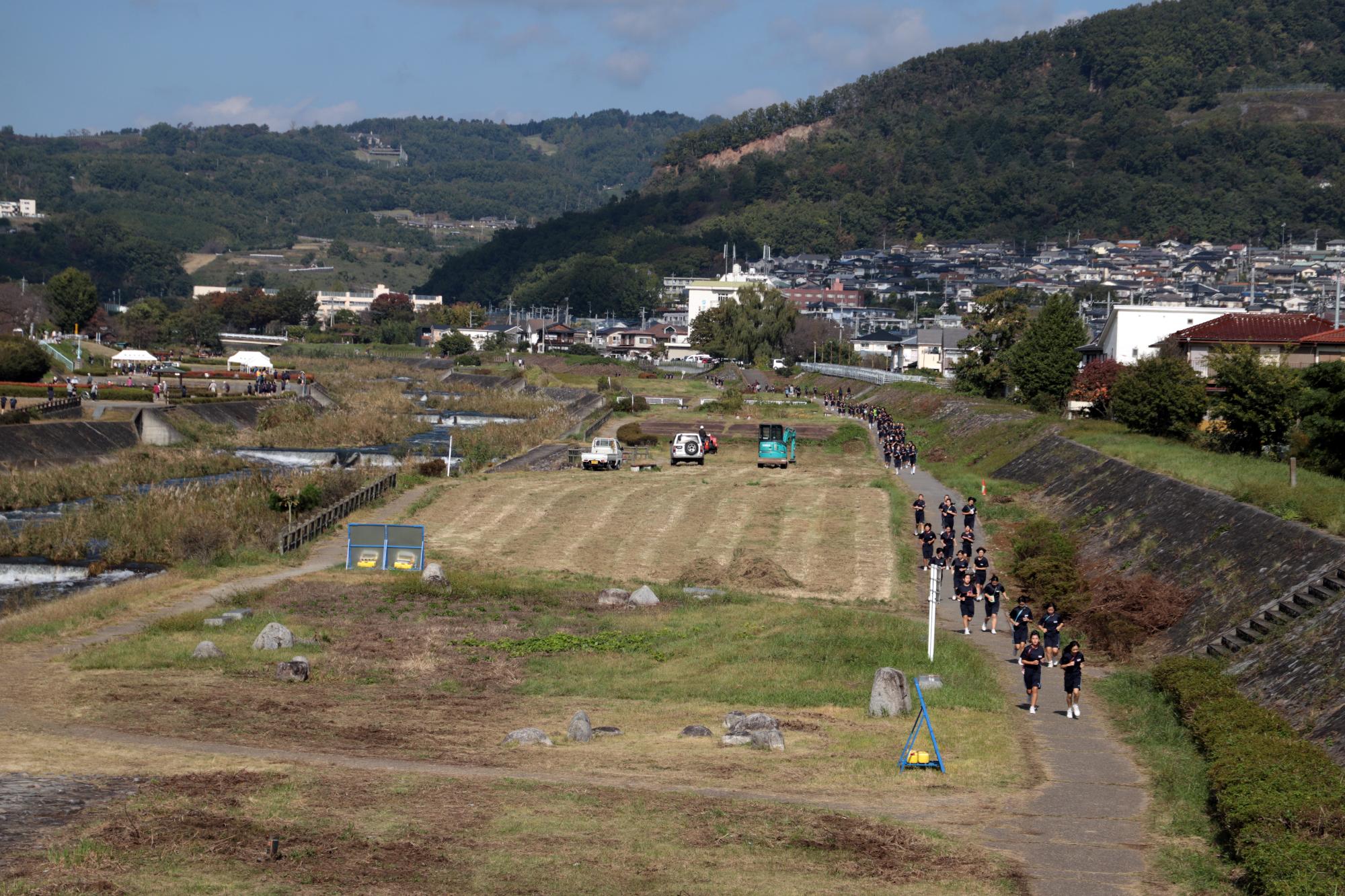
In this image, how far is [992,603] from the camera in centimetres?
2870

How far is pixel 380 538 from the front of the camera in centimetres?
3475

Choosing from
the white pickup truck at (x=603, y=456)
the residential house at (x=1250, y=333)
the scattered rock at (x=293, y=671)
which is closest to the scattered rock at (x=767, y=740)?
the scattered rock at (x=293, y=671)

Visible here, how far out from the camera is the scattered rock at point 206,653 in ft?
78.2

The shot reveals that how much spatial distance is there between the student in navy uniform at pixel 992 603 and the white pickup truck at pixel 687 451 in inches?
1308

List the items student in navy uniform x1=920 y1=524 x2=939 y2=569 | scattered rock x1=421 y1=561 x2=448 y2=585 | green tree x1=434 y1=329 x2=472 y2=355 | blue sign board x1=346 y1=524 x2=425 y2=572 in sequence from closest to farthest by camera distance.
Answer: scattered rock x1=421 y1=561 x2=448 y2=585 < blue sign board x1=346 y1=524 x2=425 y2=572 < student in navy uniform x1=920 y1=524 x2=939 y2=569 < green tree x1=434 y1=329 x2=472 y2=355

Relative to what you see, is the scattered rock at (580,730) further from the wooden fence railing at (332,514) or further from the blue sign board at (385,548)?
the wooden fence railing at (332,514)

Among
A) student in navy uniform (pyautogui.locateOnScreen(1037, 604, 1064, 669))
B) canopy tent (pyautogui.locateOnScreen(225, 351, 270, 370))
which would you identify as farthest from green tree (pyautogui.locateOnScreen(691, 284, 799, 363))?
student in navy uniform (pyautogui.locateOnScreen(1037, 604, 1064, 669))

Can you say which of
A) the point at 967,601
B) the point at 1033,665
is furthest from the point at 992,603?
the point at 1033,665

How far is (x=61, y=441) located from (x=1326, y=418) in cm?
4535

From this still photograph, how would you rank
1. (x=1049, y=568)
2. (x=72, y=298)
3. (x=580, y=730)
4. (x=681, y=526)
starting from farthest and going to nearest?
(x=72, y=298)
(x=681, y=526)
(x=1049, y=568)
(x=580, y=730)

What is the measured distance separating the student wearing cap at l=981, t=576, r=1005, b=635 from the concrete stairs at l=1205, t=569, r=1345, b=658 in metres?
4.68

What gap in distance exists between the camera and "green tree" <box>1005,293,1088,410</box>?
7144 centimetres

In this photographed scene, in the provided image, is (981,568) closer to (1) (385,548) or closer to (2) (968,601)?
(2) (968,601)

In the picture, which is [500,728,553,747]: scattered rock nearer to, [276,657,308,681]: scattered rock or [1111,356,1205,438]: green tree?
[276,657,308,681]: scattered rock
